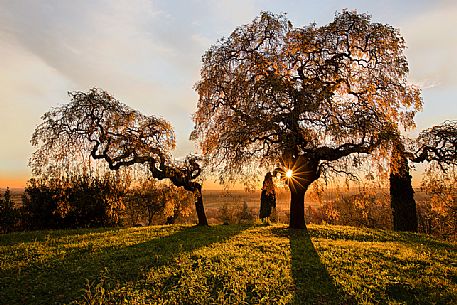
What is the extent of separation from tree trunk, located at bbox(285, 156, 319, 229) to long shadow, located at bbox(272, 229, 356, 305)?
5140mm

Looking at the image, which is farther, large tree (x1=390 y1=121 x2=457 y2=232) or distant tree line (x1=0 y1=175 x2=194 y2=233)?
distant tree line (x1=0 y1=175 x2=194 y2=233)

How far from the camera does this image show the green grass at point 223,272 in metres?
7.16

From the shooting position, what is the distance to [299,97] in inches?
526

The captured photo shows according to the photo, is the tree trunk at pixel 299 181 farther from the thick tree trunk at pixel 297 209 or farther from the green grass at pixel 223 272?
the green grass at pixel 223 272

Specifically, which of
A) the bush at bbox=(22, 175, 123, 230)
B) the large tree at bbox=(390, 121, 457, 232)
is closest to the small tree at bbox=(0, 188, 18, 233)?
the bush at bbox=(22, 175, 123, 230)

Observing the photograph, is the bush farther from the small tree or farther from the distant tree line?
the small tree

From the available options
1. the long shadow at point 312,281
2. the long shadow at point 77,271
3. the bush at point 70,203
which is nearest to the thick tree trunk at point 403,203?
the long shadow at point 312,281

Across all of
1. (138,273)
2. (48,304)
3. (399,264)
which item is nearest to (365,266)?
(399,264)

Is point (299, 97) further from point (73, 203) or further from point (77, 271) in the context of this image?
point (73, 203)

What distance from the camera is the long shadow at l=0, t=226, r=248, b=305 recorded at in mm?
7157

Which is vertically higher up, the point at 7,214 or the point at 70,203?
the point at 70,203

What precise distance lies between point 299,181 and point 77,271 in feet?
37.0

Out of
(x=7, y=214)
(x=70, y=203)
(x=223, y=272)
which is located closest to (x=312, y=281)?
(x=223, y=272)

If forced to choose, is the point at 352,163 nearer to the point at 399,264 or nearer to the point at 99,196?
the point at 399,264
